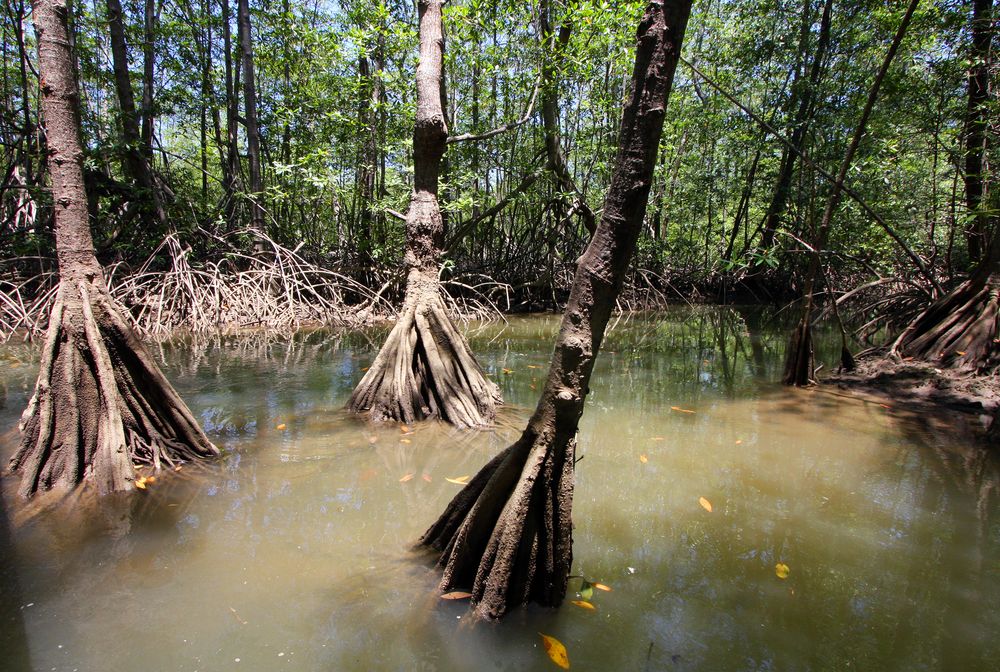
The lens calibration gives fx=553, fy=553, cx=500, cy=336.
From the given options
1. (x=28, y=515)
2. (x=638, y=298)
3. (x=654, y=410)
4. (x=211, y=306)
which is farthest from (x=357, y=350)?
(x=638, y=298)

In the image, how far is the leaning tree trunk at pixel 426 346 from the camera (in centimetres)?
389

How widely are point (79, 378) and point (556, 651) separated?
8.75ft

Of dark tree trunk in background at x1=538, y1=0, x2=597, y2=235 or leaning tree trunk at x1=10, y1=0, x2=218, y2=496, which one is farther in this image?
dark tree trunk in background at x1=538, y1=0, x2=597, y2=235

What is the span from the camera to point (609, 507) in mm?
2623

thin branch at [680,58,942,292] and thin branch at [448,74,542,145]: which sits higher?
thin branch at [448,74,542,145]

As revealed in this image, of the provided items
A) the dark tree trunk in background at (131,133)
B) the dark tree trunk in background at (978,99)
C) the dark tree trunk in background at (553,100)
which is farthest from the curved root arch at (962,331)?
the dark tree trunk in background at (131,133)

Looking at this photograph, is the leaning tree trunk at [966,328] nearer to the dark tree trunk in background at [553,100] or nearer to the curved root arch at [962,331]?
the curved root arch at [962,331]

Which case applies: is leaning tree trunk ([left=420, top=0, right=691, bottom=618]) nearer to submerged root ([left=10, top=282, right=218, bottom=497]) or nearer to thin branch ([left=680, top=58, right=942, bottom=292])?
thin branch ([left=680, top=58, right=942, bottom=292])

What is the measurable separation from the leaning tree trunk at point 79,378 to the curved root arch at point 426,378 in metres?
1.15

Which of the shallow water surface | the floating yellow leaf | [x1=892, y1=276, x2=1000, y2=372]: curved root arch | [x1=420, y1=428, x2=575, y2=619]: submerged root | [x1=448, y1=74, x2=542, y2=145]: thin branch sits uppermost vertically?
[x1=448, y1=74, x2=542, y2=145]: thin branch

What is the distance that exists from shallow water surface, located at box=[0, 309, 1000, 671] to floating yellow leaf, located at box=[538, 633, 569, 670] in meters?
0.03

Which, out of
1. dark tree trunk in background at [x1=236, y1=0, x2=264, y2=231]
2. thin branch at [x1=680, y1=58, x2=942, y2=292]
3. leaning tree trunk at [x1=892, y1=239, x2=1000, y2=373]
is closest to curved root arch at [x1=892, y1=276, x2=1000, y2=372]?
leaning tree trunk at [x1=892, y1=239, x2=1000, y2=373]

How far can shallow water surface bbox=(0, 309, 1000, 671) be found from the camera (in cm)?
167

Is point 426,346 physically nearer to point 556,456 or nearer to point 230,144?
point 556,456
